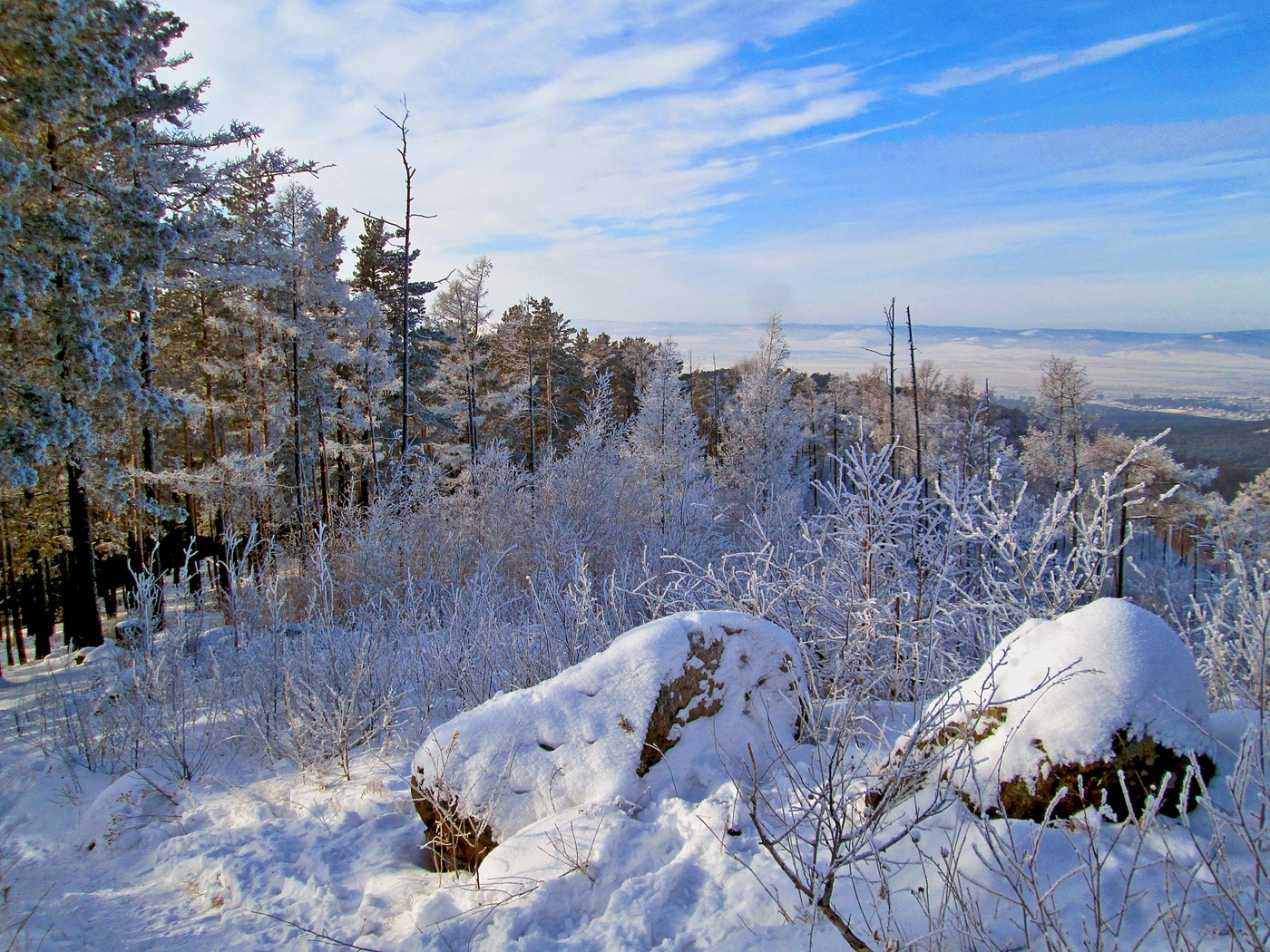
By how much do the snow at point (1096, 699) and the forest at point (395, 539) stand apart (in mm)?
282

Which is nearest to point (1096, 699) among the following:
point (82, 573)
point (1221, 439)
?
point (82, 573)

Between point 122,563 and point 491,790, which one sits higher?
point 491,790

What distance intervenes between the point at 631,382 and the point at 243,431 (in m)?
24.1

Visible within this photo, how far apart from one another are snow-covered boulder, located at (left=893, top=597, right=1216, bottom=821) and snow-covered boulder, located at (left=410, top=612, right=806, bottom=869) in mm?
1043

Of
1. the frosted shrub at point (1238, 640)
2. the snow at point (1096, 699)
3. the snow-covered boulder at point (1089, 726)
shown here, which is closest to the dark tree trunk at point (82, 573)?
the snow-covered boulder at point (1089, 726)

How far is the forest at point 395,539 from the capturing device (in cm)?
273

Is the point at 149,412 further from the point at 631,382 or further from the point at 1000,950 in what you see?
the point at 631,382

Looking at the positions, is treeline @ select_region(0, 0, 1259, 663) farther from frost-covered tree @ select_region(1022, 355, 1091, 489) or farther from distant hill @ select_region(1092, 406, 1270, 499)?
distant hill @ select_region(1092, 406, 1270, 499)

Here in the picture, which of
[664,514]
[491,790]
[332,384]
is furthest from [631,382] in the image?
[491,790]

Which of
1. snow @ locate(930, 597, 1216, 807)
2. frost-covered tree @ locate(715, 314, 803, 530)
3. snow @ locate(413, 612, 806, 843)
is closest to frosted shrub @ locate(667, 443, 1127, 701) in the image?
snow @ locate(413, 612, 806, 843)

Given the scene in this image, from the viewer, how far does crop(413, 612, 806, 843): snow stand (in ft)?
11.9

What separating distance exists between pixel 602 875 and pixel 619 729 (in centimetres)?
81

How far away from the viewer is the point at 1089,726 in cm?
270

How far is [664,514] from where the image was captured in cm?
1742
